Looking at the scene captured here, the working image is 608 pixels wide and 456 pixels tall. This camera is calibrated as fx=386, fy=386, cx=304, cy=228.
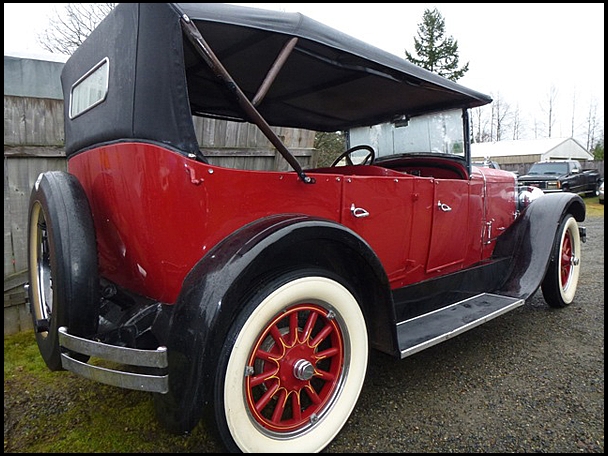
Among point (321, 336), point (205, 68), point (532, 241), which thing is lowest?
point (321, 336)

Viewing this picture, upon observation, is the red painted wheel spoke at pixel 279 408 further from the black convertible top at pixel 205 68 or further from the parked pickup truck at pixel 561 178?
the parked pickup truck at pixel 561 178

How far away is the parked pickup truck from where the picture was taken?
1438 cm

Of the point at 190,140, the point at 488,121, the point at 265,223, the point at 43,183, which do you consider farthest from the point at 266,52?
the point at 488,121

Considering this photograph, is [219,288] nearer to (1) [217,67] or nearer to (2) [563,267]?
(1) [217,67]

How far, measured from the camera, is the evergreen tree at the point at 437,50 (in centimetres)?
2594

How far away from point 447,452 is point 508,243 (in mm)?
2254

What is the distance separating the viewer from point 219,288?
56.4 inches

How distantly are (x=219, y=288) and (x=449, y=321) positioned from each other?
1.66 meters

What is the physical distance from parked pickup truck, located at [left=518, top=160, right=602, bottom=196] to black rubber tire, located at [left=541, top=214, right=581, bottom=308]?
468 inches

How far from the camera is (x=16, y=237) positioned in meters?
3.15

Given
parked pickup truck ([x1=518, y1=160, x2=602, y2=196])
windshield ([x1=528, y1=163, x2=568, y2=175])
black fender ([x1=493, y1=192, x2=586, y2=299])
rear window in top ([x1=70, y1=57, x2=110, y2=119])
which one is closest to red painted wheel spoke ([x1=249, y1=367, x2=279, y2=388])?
rear window in top ([x1=70, y1=57, x2=110, y2=119])

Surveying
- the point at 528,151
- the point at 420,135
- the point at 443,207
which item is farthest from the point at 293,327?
the point at 528,151

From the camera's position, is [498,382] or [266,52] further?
[498,382]

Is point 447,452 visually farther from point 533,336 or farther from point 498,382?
point 533,336
